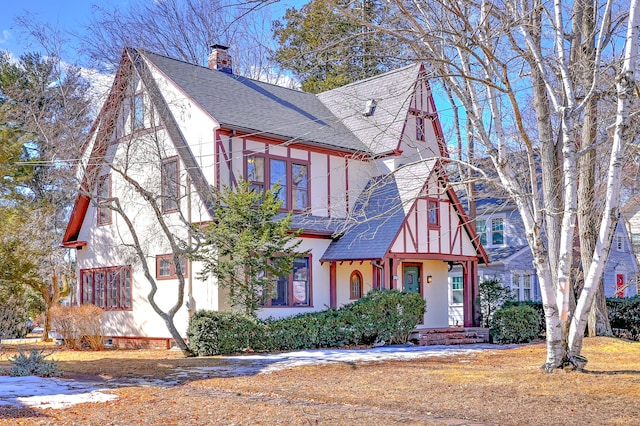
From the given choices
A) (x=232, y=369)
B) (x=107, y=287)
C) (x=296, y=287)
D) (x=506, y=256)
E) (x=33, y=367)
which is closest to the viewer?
(x=33, y=367)

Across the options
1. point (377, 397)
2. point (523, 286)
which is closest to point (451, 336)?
point (523, 286)

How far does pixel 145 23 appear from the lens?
1223 inches

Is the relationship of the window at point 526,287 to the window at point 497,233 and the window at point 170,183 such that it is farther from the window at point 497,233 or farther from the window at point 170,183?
the window at point 170,183

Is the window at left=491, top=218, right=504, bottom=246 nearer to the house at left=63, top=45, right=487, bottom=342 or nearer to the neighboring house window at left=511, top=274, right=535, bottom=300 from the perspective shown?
the neighboring house window at left=511, top=274, right=535, bottom=300

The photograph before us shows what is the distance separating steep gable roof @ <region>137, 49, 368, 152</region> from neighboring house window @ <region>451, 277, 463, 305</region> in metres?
8.87

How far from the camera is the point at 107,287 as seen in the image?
22.0 meters

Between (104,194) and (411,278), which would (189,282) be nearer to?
(104,194)

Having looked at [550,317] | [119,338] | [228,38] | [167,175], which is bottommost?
[119,338]

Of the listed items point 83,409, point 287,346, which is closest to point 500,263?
point 287,346

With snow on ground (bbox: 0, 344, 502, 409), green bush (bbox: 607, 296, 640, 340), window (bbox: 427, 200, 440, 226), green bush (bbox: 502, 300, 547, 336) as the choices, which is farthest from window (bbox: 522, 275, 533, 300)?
snow on ground (bbox: 0, 344, 502, 409)

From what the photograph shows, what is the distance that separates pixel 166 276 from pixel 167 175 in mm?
2872

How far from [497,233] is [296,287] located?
41.7ft

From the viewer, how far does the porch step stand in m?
19.7

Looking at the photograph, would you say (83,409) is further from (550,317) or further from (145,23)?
(145,23)
